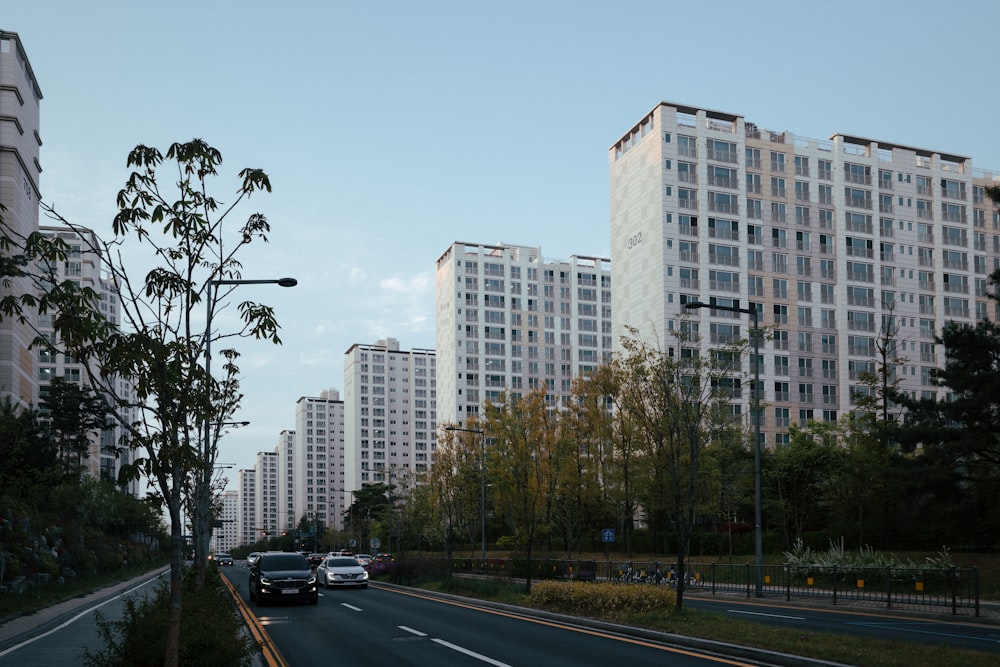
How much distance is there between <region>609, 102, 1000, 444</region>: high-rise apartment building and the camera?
89938mm

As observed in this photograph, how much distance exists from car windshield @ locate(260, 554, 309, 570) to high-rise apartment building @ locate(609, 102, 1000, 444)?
198ft

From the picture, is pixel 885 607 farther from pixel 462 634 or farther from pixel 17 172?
pixel 17 172

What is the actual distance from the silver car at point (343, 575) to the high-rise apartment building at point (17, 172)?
3393 centimetres

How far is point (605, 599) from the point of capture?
21.6m

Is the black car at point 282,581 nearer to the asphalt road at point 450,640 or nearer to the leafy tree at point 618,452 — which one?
the asphalt road at point 450,640

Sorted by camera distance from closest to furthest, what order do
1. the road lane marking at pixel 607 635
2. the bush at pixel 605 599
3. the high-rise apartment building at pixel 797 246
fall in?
the road lane marking at pixel 607 635 → the bush at pixel 605 599 → the high-rise apartment building at pixel 797 246

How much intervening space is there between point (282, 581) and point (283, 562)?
Answer: 6.16ft

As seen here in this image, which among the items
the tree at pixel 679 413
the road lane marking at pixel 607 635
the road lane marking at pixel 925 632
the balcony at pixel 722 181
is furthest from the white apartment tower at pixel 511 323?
the road lane marking at pixel 925 632

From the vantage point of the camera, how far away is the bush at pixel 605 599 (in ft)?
68.4

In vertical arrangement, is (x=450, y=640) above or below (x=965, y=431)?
below

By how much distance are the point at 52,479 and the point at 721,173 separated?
73880 millimetres

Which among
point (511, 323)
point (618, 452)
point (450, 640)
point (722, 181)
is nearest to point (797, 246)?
point (722, 181)

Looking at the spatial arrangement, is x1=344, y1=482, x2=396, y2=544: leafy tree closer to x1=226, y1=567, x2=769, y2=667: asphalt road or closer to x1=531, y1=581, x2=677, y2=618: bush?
x1=226, y1=567, x2=769, y2=667: asphalt road

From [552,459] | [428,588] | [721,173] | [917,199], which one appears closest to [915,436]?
[428,588]
